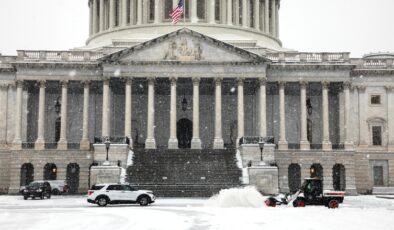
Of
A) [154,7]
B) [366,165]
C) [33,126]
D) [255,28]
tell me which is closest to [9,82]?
[33,126]

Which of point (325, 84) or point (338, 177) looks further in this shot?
point (338, 177)

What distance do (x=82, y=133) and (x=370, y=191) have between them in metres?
29.7

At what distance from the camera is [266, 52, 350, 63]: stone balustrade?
68.7 metres

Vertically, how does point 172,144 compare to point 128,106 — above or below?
below

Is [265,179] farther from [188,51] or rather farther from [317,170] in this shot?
[188,51]

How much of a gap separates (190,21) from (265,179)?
2931cm

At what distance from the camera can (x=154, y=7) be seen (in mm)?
79125

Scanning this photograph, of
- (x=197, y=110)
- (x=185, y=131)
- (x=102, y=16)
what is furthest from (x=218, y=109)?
(x=102, y=16)

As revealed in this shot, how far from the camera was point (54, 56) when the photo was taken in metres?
68.8

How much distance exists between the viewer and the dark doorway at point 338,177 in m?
67.3

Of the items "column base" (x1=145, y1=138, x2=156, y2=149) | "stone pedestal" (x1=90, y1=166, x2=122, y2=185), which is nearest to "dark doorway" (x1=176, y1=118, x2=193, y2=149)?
"column base" (x1=145, y1=138, x2=156, y2=149)

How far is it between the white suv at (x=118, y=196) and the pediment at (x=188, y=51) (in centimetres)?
2675

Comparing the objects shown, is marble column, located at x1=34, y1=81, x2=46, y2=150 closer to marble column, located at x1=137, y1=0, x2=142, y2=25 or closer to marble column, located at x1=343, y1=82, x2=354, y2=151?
marble column, located at x1=137, y1=0, x2=142, y2=25

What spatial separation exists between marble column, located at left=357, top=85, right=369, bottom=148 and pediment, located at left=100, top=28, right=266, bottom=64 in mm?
12615
